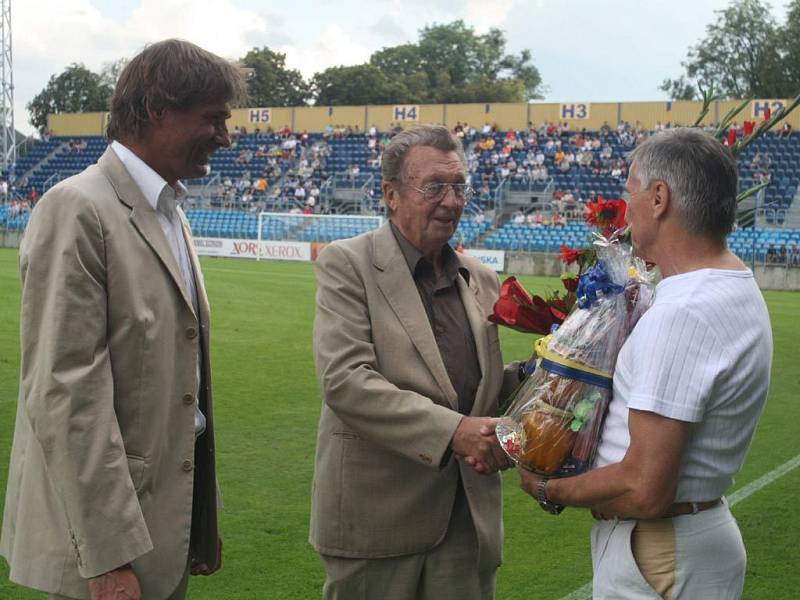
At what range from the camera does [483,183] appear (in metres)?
43.5

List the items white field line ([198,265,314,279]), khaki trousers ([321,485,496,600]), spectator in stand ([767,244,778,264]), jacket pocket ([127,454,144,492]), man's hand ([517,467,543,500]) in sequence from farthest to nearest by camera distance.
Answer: spectator in stand ([767,244,778,264]), white field line ([198,265,314,279]), khaki trousers ([321,485,496,600]), man's hand ([517,467,543,500]), jacket pocket ([127,454,144,492])

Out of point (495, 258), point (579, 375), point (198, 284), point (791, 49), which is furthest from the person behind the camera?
point (791, 49)

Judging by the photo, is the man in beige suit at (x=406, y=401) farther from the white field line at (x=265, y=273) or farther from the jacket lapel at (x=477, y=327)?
the white field line at (x=265, y=273)

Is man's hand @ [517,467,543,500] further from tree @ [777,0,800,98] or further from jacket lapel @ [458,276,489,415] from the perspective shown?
tree @ [777,0,800,98]

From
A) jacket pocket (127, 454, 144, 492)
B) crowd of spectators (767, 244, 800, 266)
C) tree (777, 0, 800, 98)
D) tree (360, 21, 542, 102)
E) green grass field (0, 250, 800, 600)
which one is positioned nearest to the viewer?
jacket pocket (127, 454, 144, 492)

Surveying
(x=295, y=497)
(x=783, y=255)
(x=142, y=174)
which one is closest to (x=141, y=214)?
(x=142, y=174)

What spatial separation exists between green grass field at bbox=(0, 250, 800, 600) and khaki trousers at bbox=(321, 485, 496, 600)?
1.85 meters

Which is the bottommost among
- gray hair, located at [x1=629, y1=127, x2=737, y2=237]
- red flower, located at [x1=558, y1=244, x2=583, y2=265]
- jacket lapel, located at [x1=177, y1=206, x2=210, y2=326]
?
jacket lapel, located at [x1=177, y1=206, x2=210, y2=326]

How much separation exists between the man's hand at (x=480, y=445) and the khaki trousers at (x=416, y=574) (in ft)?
1.19

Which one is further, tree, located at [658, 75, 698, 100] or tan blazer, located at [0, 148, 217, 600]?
tree, located at [658, 75, 698, 100]

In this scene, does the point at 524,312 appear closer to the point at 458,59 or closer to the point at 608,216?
the point at 608,216

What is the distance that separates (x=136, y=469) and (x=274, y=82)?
8682cm

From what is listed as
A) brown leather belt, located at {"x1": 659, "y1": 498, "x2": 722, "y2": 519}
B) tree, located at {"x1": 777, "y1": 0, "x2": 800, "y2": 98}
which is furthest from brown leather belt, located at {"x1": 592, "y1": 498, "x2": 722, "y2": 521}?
tree, located at {"x1": 777, "y1": 0, "x2": 800, "y2": 98}

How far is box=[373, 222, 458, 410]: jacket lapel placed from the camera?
10.5ft
